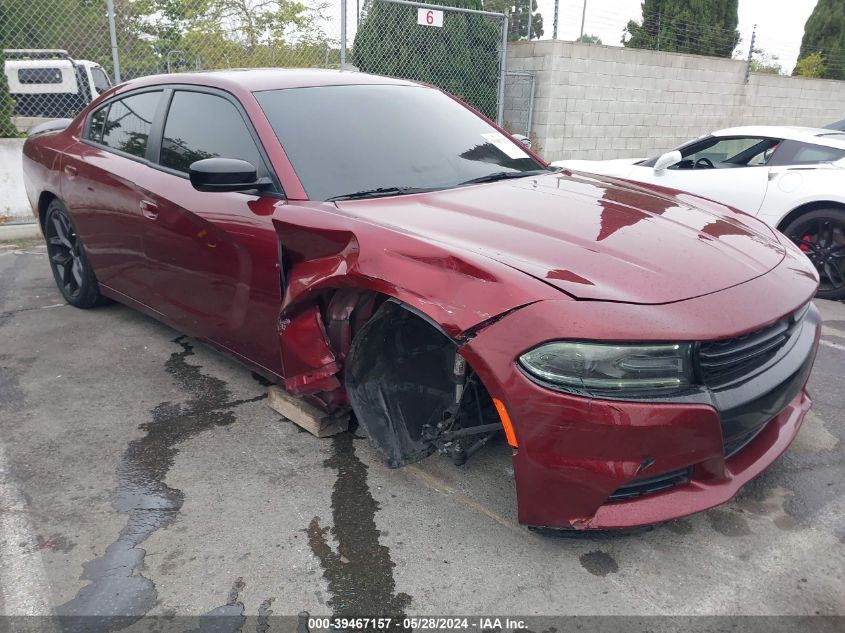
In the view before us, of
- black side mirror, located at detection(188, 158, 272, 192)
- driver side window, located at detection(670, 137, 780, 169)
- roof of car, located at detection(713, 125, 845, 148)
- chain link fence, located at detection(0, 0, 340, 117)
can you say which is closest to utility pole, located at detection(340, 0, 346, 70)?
chain link fence, located at detection(0, 0, 340, 117)

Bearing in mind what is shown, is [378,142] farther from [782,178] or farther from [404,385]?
[782,178]

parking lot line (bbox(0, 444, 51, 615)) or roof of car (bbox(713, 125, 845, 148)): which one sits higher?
roof of car (bbox(713, 125, 845, 148))

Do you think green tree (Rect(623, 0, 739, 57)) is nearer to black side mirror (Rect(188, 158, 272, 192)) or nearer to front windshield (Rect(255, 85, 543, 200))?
front windshield (Rect(255, 85, 543, 200))

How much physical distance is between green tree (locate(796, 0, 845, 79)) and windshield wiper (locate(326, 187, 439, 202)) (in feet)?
80.6

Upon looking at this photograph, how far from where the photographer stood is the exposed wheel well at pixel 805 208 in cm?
519

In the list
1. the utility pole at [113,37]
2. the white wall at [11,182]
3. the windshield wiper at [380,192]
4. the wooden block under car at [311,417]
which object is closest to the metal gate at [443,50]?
the utility pole at [113,37]

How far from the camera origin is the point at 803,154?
557 cm

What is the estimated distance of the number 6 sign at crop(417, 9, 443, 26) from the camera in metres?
8.58

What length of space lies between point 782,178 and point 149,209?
477 centimetres

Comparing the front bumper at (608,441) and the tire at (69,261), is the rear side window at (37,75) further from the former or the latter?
the front bumper at (608,441)

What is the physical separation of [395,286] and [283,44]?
8777mm

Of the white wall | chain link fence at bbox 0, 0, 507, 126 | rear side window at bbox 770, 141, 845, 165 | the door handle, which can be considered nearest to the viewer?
the door handle

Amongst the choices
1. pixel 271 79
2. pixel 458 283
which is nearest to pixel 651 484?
pixel 458 283

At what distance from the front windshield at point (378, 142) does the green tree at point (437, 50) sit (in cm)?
627
